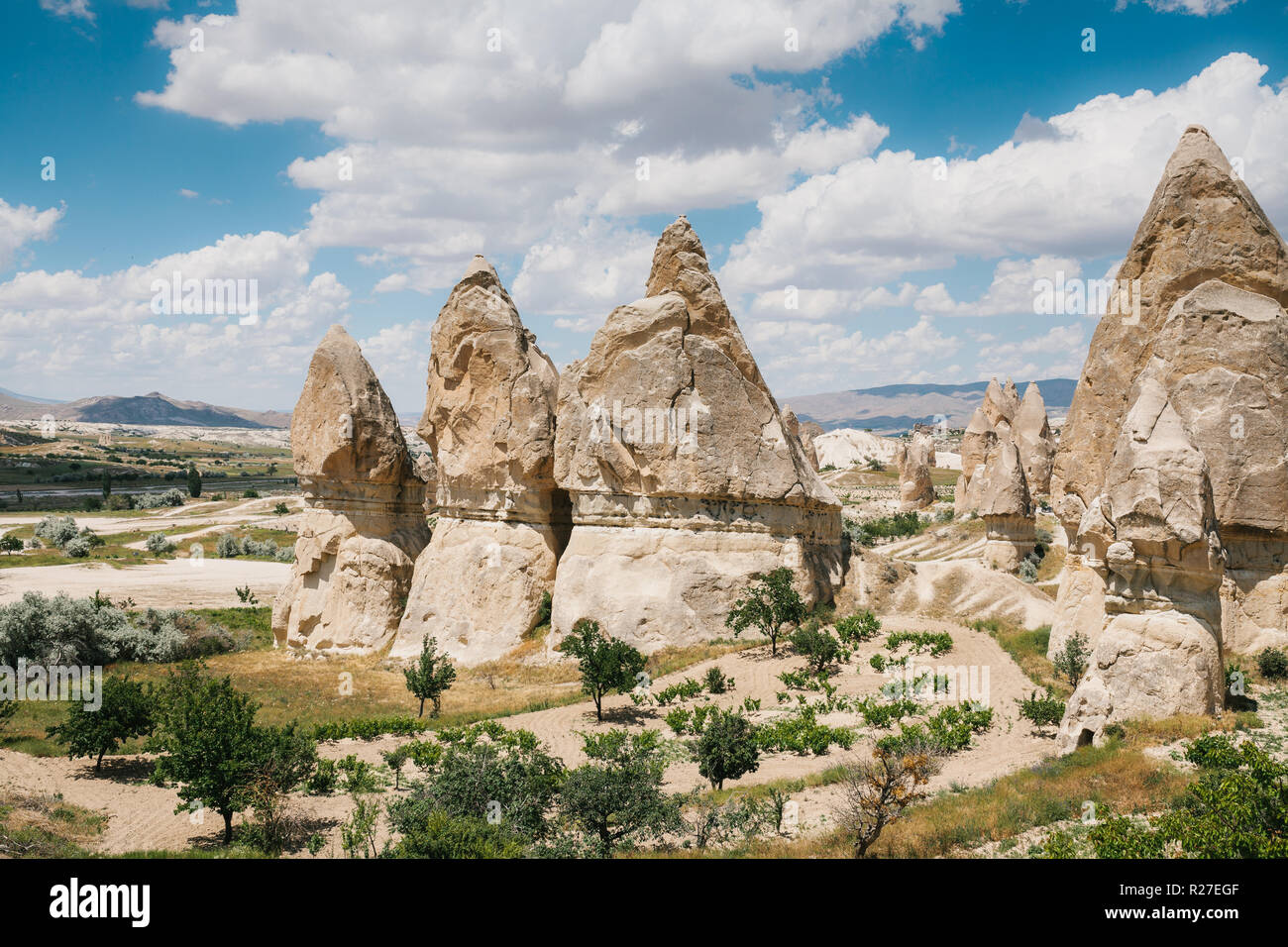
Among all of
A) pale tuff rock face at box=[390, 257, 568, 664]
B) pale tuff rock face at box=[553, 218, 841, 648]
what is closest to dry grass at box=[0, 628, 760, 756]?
pale tuff rock face at box=[553, 218, 841, 648]

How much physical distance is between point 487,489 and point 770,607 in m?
9.94

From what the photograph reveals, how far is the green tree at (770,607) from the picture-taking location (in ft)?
70.6

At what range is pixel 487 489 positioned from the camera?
86.2 ft

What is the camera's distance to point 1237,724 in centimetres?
1171

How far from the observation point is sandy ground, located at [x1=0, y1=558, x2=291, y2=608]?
1426 inches

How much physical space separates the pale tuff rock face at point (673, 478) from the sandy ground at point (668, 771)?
106 inches

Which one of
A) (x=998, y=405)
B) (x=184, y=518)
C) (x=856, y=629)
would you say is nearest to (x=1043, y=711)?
(x=856, y=629)

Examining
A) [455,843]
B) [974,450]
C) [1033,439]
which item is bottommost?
[455,843]

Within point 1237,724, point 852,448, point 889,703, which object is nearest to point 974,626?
point 889,703

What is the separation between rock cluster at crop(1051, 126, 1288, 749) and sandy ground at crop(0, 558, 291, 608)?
31879 millimetres

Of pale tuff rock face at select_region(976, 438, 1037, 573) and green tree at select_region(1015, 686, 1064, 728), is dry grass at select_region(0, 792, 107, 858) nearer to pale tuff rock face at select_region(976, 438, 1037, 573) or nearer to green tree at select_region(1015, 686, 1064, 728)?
green tree at select_region(1015, 686, 1064, 728)

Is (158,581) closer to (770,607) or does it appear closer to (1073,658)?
(770,607)

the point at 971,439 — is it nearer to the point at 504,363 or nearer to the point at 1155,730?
the point at 504,363

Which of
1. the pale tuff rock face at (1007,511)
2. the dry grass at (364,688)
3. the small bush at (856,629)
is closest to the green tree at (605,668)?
the dry grass at (364,688)
